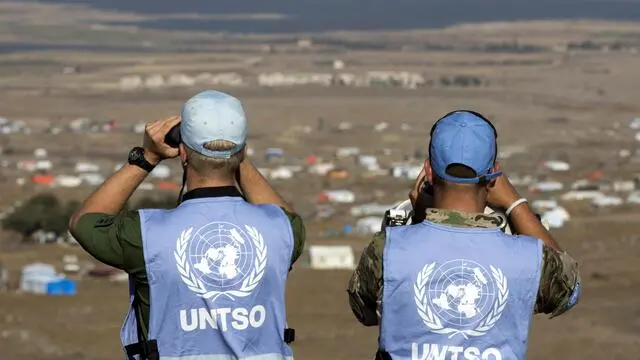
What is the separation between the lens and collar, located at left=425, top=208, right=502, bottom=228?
493 cm

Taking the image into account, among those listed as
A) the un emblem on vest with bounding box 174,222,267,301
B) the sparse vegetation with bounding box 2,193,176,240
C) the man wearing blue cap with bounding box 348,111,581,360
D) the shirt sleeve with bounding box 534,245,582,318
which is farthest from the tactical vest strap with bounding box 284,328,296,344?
the sparse vegetation with bounding box 2,193,176,240

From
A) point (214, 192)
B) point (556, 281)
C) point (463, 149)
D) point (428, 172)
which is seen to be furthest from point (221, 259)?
point (556, 281)

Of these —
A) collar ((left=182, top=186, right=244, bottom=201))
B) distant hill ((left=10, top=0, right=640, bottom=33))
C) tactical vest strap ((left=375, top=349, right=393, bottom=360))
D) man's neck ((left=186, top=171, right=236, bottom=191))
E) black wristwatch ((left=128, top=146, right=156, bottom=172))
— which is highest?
black wristwatch ((left=128, top=146, right=156, bottom=172))

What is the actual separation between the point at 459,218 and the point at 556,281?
1.23 ft

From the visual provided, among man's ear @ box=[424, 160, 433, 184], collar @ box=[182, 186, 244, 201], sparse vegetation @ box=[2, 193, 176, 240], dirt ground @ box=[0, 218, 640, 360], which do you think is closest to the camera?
man's ear @ box=[424, 160, 433, 184]

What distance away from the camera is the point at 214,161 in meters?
5.09

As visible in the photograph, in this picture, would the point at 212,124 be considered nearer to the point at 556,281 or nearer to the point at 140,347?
the point at 140,347

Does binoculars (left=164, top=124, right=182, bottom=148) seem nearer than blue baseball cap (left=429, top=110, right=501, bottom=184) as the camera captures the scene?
No

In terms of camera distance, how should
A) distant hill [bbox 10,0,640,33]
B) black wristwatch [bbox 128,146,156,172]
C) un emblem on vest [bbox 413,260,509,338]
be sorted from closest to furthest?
un emblem on vest [bbox 413,260,509,338]
black wristwatch [bbox 128,146,156,172]
distant hill [bbox 10,0,640,33]

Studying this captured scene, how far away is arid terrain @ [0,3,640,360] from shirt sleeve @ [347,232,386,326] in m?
15.6

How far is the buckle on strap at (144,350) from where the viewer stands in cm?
505

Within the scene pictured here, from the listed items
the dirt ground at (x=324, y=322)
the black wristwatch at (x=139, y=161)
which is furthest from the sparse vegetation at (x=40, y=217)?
the black wristwatch at (x=139, y=161)

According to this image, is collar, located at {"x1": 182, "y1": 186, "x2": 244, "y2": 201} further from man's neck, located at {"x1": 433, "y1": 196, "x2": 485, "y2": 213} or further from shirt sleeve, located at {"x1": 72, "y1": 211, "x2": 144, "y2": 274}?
man's neck, located at {"x1": 433, "y1": 196, "x2": 485, "y2": 213}

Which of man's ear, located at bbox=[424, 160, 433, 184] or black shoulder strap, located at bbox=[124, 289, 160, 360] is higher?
man's ear, located at bbox=[424, 160, 433, 184]
